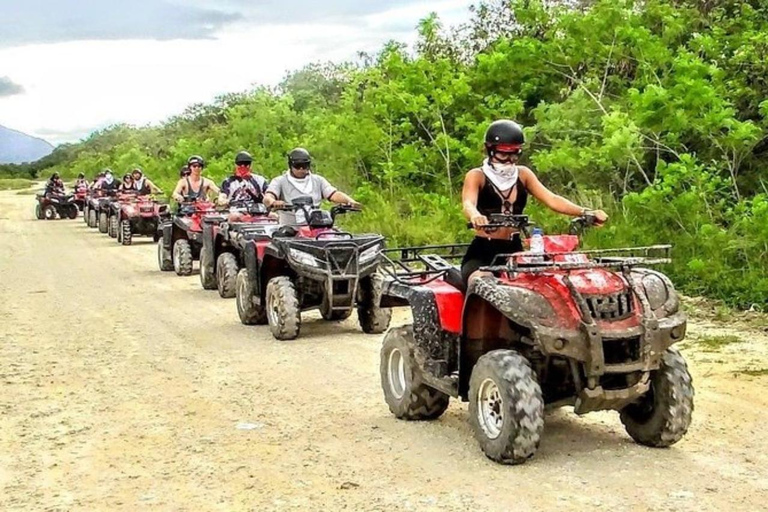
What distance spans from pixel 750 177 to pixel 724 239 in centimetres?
241

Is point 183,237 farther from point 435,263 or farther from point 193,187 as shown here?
point 435,263

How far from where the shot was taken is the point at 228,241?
1380 cm

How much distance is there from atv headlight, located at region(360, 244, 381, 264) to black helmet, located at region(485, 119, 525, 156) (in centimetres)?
402

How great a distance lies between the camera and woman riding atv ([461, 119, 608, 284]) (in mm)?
6523

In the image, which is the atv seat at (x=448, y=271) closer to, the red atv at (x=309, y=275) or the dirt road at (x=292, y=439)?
the dirt road at (x=292, y=439)

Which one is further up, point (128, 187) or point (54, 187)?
point (128, 187)

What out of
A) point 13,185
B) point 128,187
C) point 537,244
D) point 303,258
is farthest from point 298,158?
point 13,185

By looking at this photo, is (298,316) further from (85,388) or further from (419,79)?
(419,79)

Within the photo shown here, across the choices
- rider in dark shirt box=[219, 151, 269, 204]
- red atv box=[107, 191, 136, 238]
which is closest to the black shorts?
rider in dark shirt box=[219, 151, 269, 204]

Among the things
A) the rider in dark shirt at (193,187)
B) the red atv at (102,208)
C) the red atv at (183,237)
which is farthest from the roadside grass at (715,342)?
the red atv at (102,208)

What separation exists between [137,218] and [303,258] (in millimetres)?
14453

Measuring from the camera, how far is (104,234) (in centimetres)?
2750

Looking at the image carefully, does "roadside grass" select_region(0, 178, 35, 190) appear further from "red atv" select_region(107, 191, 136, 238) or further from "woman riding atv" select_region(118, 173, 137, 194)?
"red atv" select_region(107, 191, 136, 238)

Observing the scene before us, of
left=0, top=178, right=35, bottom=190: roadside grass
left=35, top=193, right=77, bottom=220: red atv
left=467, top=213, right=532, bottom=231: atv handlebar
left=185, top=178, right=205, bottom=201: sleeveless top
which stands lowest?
left=0, top=178, right=35, bottom=190: roadside grass
